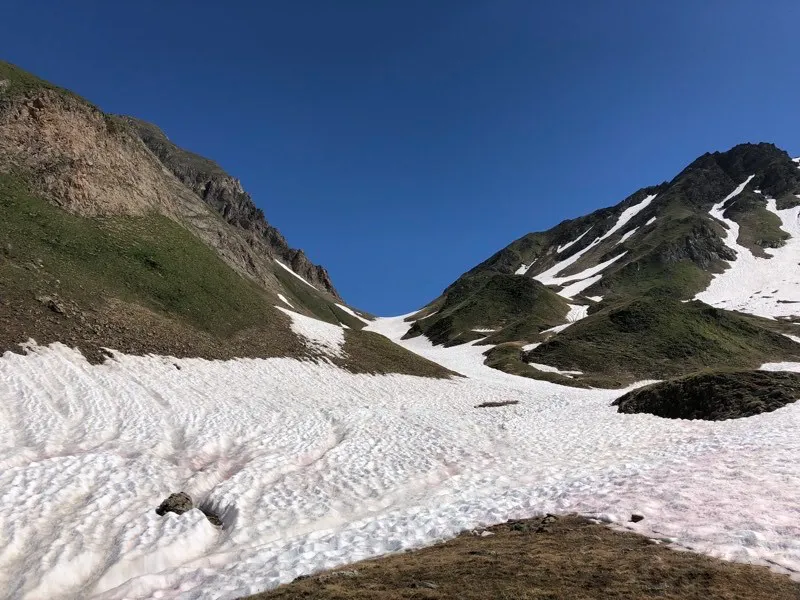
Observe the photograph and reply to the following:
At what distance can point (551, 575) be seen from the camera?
23.6ft

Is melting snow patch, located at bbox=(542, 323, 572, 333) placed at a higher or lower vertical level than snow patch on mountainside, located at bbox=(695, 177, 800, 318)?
lower

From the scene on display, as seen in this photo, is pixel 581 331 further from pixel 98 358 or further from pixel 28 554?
pixel 28 554

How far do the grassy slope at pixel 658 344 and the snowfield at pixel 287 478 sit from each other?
44.6 meters

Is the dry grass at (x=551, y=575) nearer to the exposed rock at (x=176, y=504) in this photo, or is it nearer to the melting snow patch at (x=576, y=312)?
the exposed rock at (x=176, y=504)

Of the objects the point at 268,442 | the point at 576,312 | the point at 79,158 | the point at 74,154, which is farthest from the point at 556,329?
the point at 268,442

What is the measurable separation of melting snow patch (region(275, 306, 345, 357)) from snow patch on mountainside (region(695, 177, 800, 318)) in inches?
4147

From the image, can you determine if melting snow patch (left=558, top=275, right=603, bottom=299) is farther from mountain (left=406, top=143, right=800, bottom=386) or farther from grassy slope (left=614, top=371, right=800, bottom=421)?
grassy slope (left=614, top=371, right=800, bottom=421)

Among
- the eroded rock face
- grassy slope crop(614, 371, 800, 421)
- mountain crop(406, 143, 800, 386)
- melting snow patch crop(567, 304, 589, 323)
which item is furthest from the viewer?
melting snow patch crop(567, 304, 589, 323)

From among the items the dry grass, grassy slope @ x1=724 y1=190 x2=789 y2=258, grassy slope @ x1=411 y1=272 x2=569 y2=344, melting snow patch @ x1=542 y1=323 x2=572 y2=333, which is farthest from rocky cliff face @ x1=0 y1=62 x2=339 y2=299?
grassy slope @ x1=724 y1=190 x2=789 y2=258

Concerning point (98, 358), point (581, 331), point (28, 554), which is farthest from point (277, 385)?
point (581, 331)

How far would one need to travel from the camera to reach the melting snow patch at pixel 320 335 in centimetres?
4203

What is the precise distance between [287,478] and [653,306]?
79.8m

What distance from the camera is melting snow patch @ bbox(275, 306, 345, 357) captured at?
138 feet

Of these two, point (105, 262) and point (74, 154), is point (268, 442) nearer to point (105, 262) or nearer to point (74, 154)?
point (105, 262)
